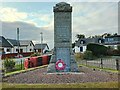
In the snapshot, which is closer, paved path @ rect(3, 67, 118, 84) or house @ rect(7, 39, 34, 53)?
paved path @ rect(3, 67, 118, 84)

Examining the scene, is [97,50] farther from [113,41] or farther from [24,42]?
[24,42]

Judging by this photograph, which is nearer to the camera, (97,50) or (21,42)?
(97,50)

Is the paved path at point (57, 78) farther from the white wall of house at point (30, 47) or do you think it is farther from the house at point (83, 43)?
the white wall of house at point (30, 47)

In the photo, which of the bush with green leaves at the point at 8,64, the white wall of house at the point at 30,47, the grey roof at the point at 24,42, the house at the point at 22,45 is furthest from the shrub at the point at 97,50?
the white wall of house at the point at 30,47

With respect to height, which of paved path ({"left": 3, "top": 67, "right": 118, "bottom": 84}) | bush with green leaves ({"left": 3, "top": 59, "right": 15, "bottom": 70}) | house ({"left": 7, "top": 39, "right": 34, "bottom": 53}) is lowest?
paved path ({"left": 3, "top": 67, "right": 118, "bottom": 84})

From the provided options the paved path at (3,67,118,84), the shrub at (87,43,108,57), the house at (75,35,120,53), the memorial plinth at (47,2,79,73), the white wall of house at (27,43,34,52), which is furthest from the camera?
the white wall of house at (27,43,34,52)

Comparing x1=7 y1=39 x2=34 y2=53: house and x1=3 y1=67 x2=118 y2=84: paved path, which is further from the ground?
x1=7 y1=39 x2=34 y2=53: house

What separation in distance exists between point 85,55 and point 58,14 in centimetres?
2128

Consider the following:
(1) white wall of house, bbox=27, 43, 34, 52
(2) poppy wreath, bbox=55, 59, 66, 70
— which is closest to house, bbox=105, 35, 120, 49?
(1) white wall of house, bbox=27, 43, 34, 52

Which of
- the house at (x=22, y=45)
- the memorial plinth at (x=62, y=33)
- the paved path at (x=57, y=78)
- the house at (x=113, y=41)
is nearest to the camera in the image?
the paved path at (x=57, y=78)

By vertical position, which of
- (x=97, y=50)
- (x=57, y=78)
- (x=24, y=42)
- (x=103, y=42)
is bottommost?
(x=57, y=78)

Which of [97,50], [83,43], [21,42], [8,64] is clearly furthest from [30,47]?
[8,64]

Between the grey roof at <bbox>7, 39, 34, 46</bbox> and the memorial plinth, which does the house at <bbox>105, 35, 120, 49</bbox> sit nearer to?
the grey roof at <bbox>7, 39, 34, 46</bbox>

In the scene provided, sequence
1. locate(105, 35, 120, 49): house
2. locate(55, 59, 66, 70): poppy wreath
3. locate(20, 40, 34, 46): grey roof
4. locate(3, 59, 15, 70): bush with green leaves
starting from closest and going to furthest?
1. locate(55, 59, 66, 70): poppy wreath
2. locate(3, 59, 15, 70): bush with green leaves
3. locate(105, 35, 120, 49): house
4. locate(20, 40, 34, 46): grey roof
